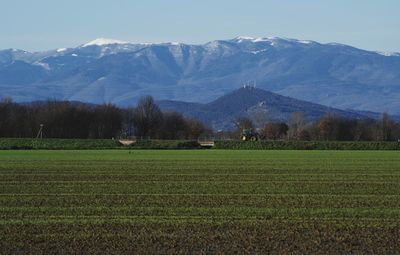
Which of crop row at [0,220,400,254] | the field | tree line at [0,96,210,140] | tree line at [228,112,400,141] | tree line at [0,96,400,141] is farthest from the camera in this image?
tree line at [228,112,400,141]

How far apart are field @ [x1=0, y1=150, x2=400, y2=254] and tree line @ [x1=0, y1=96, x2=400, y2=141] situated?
106 metres

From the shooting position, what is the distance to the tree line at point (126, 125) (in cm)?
14462

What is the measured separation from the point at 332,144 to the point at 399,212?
7495 centimetres

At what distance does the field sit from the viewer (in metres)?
19.2

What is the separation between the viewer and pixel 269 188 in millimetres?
33188

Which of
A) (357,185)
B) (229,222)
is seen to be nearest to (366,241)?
(229,222)

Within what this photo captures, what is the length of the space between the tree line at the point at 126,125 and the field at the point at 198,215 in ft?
349

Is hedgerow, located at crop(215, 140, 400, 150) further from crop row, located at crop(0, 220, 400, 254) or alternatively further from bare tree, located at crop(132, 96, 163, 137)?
crop row, located at crop(0, 220, 400, 254)

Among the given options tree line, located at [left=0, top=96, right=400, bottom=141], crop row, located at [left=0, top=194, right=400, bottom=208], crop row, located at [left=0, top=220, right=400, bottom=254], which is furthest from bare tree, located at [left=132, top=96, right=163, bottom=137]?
crop row, located at [left=0, top=220, right=400, bottom=254]

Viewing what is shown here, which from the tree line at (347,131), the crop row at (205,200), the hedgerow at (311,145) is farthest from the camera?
the tree line at (347,131)

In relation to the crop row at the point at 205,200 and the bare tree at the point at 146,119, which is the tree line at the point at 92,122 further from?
the crop row at the point at 205,200

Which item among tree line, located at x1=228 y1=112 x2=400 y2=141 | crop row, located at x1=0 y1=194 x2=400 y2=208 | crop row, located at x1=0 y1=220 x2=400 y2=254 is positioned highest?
tree line, located at x1=228 y1=112 x2=400 y2=141

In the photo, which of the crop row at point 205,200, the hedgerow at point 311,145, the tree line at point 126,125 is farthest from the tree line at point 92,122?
the crop row at point 205,200

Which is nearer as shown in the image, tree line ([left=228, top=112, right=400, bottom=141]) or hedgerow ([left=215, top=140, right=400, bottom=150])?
hedgerow ([left=215, top=140, right=400, bottom=150])
